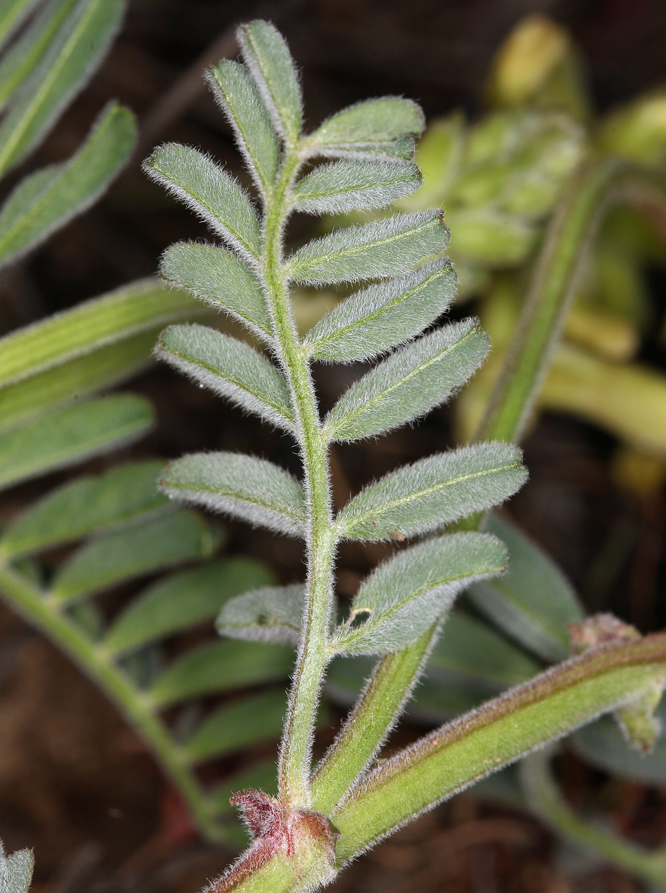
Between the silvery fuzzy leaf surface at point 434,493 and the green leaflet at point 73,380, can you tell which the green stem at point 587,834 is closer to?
the silvery fuzzy leaf surface at point 434,493

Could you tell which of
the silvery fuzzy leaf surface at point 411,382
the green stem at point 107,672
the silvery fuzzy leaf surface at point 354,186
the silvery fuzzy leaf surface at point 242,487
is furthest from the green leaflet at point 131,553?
the silvery fuzzy leaf surface at point 354,186

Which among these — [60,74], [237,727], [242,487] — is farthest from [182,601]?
[60,74]

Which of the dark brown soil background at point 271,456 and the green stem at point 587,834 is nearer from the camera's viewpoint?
the green stem at point 587,834

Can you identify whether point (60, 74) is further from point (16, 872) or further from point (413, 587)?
point (16, 872)

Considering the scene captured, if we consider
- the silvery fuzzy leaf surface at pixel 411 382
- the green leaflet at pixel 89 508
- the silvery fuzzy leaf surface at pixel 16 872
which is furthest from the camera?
the green leaflet at pixel 89 508

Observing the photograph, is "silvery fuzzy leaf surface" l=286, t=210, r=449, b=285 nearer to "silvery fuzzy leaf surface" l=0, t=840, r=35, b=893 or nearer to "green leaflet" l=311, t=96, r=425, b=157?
"green leaflet" l=311, t=96, r=425, b=157
